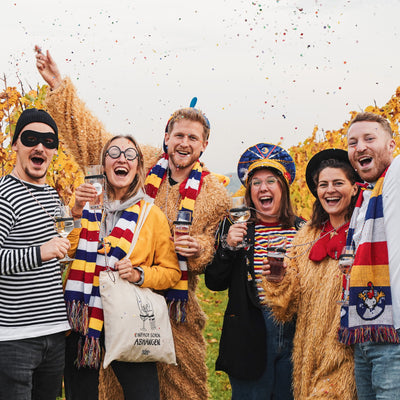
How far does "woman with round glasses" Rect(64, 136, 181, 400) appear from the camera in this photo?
298cm

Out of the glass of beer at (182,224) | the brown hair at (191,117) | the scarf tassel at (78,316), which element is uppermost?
the brown hair at (191,117)

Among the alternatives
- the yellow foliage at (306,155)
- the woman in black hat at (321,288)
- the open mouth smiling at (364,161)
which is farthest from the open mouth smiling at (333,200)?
the yellow foliage at (306,155)

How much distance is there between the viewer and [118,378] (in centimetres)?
306

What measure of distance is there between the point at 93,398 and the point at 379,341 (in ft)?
5.41

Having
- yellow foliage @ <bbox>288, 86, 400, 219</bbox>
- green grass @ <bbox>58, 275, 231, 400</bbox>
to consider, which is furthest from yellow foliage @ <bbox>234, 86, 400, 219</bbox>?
green grass @ <bbox>58, 275, 231, 400</bbox>

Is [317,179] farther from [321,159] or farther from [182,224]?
[182,224]

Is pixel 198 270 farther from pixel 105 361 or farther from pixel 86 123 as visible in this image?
pixel 86 123

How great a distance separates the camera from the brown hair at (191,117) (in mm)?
3543

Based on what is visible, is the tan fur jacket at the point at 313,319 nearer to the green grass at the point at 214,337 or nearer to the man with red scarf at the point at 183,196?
the man with red scarf at the point at 183,196

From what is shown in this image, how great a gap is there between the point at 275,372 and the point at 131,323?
898 millimetres

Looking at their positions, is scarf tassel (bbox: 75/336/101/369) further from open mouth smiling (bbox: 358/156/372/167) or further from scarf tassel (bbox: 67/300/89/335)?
open mouth smiling (bbox: 358/156/372/167)

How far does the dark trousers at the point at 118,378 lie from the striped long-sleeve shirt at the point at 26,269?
0.32 m

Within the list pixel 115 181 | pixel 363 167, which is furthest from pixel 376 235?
pixel 115 181

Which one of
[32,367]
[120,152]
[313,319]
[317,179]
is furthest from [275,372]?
[120,152]
